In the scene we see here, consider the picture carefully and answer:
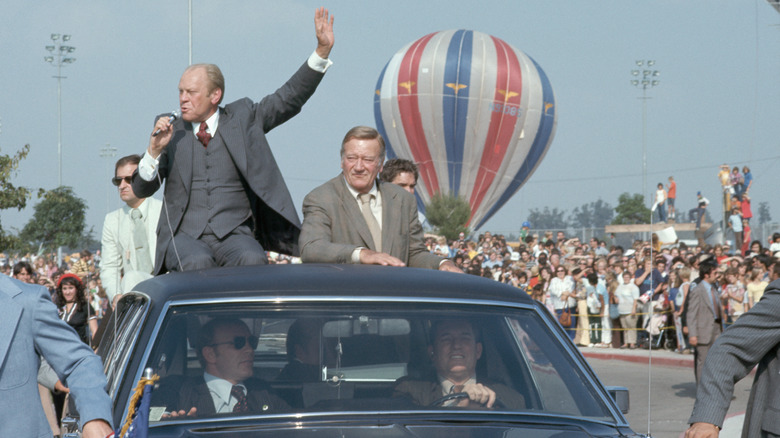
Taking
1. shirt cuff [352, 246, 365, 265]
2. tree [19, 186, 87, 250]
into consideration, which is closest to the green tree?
shirt cuff [352, 246, 365, 265]

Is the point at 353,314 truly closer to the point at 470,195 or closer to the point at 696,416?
the point at 696,416

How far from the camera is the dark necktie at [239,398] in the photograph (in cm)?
344

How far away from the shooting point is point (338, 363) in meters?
3.56

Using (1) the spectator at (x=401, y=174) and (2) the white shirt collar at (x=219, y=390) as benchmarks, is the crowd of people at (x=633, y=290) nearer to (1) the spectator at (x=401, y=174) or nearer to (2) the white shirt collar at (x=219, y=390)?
(1) the spectator at (x=401, y=174)

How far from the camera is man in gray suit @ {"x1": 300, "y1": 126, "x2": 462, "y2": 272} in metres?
5.48

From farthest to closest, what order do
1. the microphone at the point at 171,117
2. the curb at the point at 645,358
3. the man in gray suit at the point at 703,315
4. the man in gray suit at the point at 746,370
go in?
the curb at the point at 645,358 → the man in gray suit at the point at 703,315 → the microphone at the point at 171,117 → the man in gray suit at the point at 746,370

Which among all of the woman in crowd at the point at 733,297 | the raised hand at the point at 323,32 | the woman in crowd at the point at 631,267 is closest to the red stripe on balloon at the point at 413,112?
the woman in crowd at the point at 631,267

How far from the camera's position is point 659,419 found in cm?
1231

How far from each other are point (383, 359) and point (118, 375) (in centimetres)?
86

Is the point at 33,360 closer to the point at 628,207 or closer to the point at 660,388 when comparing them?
the point at 660,388

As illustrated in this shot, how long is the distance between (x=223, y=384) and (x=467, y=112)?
53.1m

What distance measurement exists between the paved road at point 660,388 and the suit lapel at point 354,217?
14.1ft

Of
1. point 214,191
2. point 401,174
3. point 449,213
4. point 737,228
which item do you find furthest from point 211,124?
point 449,213

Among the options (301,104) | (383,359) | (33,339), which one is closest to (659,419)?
(301,104)
